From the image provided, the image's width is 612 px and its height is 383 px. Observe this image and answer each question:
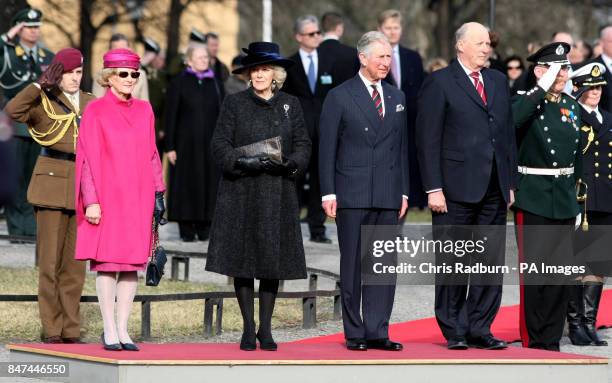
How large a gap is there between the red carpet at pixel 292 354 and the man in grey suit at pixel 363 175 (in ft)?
0.88

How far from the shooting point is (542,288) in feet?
35.3

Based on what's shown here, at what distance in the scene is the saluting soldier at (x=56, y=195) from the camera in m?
10.9

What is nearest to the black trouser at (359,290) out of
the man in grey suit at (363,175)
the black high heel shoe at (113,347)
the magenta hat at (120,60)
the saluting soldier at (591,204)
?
the man in grey suit at (363,175)

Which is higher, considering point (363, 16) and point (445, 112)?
point (363, 16)

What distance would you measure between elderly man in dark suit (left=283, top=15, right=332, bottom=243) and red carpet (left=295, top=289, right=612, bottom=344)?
378 cm

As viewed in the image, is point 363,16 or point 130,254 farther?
point 363,16

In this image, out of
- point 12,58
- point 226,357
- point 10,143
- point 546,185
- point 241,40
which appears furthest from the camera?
point 241,40

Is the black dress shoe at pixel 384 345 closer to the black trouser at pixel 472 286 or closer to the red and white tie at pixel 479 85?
the black trouser at pixel 472 286

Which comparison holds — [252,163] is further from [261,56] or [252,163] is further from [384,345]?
[384,345]

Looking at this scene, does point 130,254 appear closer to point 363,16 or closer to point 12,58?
point 12,58

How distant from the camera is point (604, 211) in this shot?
1165cm

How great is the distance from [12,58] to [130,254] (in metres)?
6.76

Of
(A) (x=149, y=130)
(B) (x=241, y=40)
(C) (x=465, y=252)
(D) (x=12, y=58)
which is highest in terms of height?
(B) (x=241, y=40)

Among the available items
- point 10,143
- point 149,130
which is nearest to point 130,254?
point 149,130
